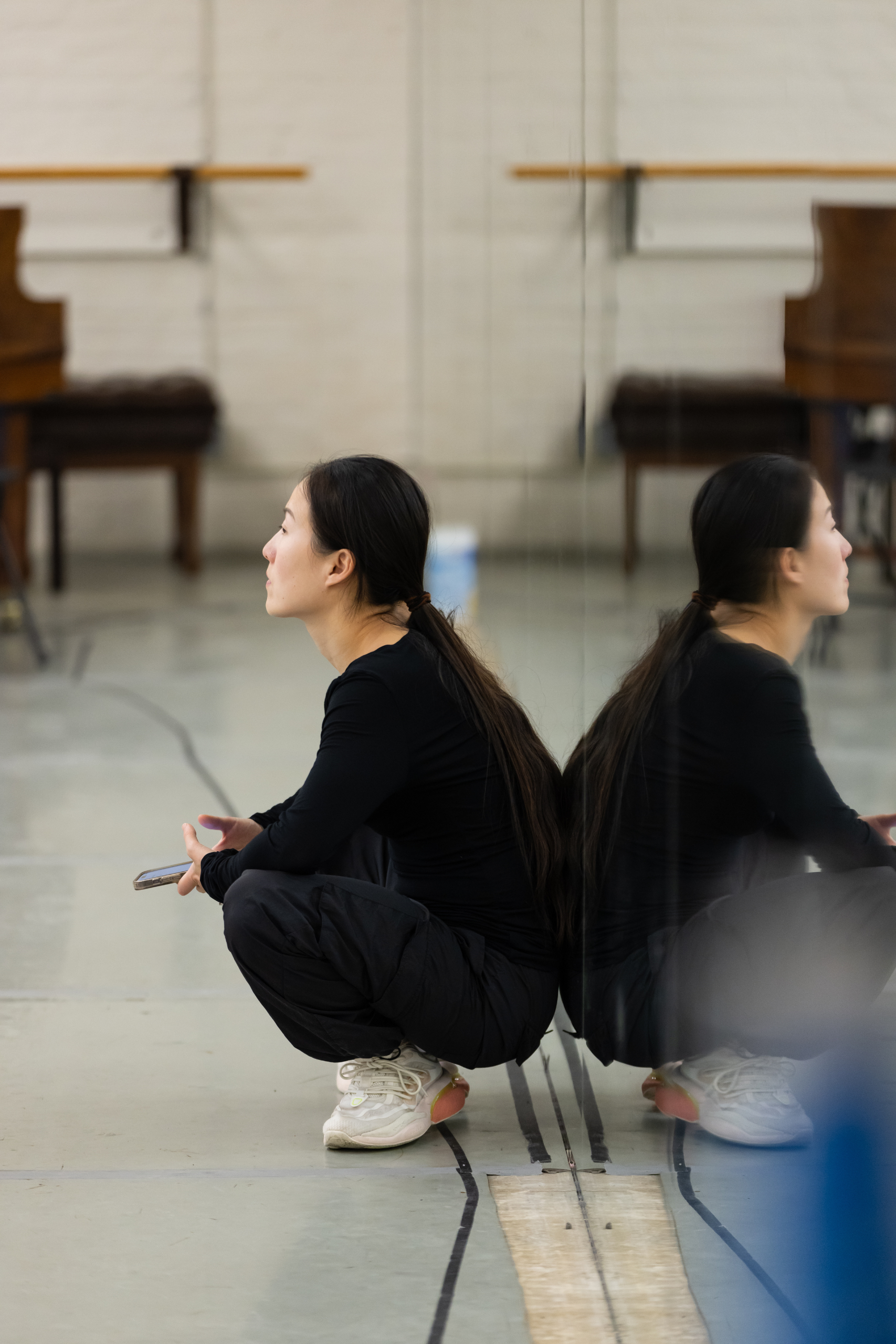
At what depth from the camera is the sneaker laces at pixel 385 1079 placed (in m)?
1.30

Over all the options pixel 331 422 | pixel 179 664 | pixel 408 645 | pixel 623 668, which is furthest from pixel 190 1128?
pixel 331 422

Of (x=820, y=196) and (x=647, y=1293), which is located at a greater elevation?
(x=820, y=196)

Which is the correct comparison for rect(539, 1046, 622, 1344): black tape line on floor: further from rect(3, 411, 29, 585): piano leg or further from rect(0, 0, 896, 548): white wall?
rect(3, 411, 29, 585): piano leg

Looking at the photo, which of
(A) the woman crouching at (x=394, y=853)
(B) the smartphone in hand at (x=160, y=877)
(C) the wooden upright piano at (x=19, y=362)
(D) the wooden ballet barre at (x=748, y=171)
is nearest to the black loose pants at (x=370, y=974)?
(A) the woman crouching at (x=394, y=853)

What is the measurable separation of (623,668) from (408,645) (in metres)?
0.24

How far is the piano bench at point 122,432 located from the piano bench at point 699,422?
12.9 feet

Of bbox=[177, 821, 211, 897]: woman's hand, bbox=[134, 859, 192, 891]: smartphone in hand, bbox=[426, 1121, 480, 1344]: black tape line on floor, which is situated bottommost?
bbox=[426, 1121, 480, 1344]: black tape line on floor

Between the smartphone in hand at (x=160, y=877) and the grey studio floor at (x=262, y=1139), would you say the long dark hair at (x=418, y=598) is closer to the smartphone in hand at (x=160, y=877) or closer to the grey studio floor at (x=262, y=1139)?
the grey studio floor at (x=262, y=1139)

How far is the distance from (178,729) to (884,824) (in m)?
2.39

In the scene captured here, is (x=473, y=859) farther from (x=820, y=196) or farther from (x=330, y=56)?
(x=330, y=56)

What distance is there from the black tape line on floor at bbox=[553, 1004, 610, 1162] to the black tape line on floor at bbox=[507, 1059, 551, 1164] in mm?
41

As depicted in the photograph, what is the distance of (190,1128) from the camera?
53.0 inches

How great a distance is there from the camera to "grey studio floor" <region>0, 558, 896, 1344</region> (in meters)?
0.87

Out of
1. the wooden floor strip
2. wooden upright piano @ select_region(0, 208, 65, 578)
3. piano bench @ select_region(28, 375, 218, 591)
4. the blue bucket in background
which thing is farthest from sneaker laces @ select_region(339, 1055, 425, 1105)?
piano bench @ select_region(28, 375, 218, 591)
